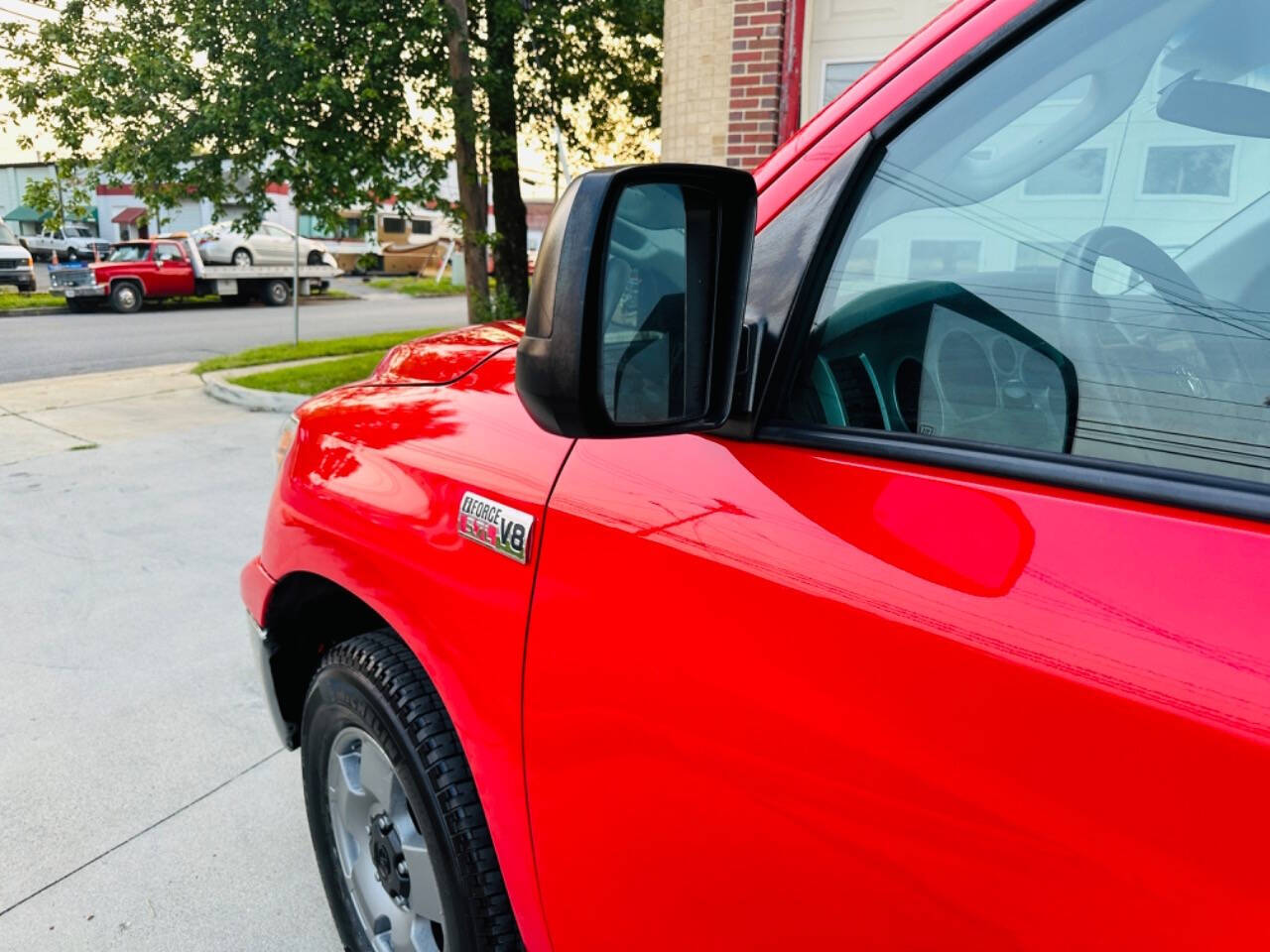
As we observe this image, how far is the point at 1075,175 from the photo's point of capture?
3.46ft

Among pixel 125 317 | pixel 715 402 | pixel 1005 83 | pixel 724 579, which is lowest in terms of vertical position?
pixel 125 317

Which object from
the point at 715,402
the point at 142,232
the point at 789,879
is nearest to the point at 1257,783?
the point at 789,879

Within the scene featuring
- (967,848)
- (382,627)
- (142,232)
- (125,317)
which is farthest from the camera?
(142,232)

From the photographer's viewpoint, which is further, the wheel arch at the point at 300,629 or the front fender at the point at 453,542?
the wheel arch at the point at 300,629

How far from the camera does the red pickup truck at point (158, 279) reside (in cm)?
2094

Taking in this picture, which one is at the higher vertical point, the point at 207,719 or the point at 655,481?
the point at 655,481

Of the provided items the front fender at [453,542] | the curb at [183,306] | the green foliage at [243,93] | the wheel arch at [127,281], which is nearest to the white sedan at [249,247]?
the curb at [183,306]

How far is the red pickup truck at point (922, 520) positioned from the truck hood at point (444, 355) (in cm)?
52

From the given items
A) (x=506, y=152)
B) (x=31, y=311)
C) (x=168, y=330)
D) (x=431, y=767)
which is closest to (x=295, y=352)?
(x=506, y=152)

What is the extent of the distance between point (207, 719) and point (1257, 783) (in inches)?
127

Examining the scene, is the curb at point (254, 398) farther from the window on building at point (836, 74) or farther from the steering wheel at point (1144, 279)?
the steering wheel at point (1144, 279)

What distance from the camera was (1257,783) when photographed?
29.2 inches

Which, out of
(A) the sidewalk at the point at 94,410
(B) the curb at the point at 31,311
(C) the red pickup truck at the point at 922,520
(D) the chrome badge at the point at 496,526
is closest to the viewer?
(C) the red pickup truck at the point at 922,520

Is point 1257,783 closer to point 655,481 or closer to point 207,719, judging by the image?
point 655,481
